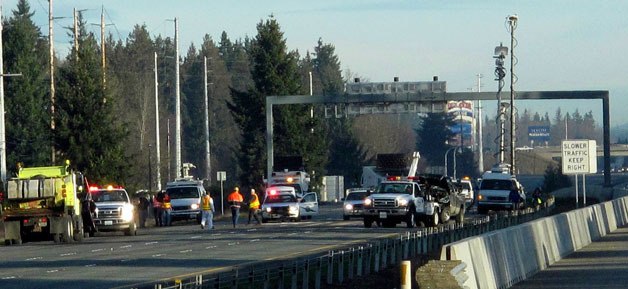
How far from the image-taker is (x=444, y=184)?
53.3 metres

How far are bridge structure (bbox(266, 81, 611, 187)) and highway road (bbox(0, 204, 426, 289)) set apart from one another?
28249mm

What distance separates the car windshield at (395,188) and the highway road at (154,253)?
1.39 m

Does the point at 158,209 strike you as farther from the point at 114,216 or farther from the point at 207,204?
the point at 114,216

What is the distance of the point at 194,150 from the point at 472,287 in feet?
430

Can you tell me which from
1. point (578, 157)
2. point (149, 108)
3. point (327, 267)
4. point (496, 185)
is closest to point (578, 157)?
point (578, 157)

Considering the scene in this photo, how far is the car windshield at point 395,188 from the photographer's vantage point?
163 feet

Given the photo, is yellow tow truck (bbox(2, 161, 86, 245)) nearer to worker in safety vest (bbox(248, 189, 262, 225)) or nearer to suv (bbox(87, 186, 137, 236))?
suv (bbox(87, 186, 137, 236))

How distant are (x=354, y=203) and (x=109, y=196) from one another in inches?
463

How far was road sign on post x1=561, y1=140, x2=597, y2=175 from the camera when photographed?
47.6 m

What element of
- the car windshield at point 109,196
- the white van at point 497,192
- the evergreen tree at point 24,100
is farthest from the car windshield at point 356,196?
the evergreen tree at point 24,100

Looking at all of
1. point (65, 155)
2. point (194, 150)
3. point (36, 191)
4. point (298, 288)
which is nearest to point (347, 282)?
point (298, 288)

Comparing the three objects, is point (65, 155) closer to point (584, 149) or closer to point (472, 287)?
point (584, 149)

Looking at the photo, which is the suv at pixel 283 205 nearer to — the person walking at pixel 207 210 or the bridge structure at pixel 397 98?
the person walking at pixel 207 210

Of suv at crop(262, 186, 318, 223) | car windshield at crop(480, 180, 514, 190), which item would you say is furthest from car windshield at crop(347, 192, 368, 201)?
car windshield at crop(480, 180, 514, 190)
